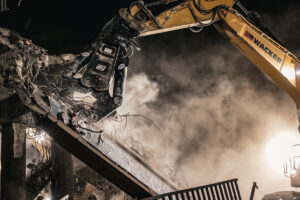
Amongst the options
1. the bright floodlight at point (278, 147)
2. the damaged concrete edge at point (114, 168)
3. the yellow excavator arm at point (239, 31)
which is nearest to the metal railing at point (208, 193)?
the damaged concrete edge at point (114, 168)

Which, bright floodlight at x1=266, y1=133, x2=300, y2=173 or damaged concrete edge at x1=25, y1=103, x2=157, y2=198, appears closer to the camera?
damaged concrete edge at x1=25, y1=103, x2=157, y2=198

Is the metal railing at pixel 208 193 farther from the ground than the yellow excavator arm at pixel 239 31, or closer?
closer

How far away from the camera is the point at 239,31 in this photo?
733cm

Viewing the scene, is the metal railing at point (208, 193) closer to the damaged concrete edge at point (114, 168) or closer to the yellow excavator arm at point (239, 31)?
the damaged concrete edge at point (114, 168)

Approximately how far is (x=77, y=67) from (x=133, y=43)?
58.8 inches

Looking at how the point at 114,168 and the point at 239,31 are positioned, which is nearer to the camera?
the point at 114,168

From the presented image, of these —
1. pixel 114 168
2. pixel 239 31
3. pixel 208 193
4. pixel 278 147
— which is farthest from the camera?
pixel 278 147

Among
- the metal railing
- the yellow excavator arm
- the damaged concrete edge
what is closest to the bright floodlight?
the yellow excavator arm

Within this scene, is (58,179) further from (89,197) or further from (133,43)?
(133,43)

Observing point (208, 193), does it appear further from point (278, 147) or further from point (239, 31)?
point (278, 147)

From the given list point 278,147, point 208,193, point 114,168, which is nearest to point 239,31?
point 208,193

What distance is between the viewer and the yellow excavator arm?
705cm

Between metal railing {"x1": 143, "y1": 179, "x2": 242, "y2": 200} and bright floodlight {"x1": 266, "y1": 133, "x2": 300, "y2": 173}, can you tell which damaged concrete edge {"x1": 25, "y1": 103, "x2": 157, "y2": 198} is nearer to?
metal railing {"x1": 143, "y1": 179, "x2": 242, "y2": 200}

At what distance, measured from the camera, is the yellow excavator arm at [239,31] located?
705 centimetres
